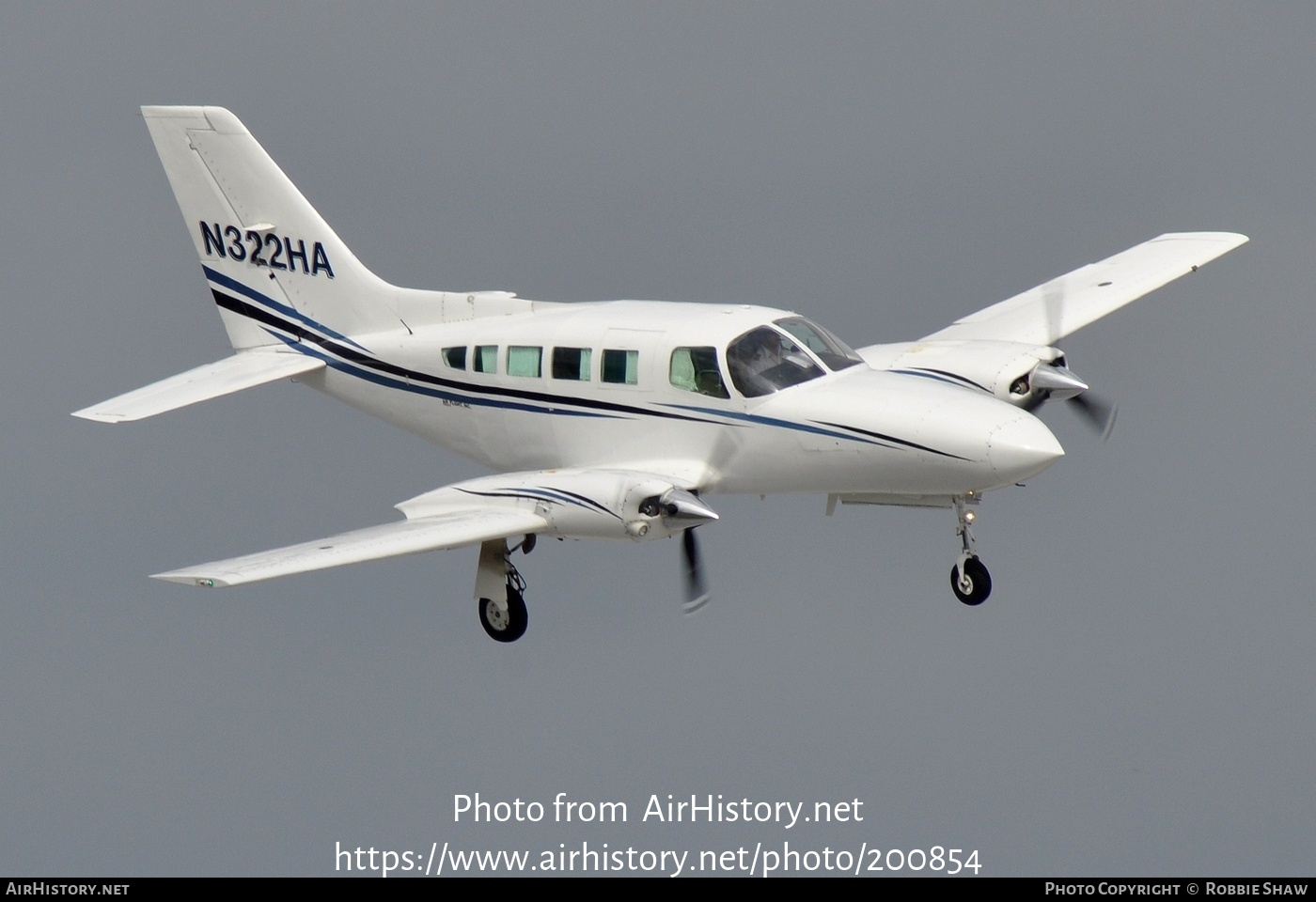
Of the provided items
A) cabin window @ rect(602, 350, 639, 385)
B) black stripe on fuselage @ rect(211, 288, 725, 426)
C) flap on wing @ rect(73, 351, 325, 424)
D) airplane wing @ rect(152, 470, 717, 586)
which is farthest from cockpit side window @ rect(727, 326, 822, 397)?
flap on wing @ rect(73, 351, 325, 424)

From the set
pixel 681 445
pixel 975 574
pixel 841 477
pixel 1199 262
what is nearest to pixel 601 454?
pixel 681 445

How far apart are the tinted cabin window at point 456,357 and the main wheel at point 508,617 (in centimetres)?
339

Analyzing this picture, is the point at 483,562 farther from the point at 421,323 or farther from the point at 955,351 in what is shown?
the point at 955,351

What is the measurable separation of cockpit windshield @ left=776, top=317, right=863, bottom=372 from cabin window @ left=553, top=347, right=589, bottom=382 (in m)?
2.75

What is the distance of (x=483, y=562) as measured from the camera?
105ft

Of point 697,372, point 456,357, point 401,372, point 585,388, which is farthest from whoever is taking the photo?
point 401,372

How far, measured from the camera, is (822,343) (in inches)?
1232

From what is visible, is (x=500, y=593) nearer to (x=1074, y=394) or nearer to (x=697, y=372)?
(x=697, y=372)

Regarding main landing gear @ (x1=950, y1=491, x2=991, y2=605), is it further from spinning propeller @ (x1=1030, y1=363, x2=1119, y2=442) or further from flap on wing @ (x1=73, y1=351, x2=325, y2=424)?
flap on wing @ (x1=73, y1=351, x2=325, y2=424)

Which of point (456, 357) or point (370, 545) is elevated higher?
point (456, 357)

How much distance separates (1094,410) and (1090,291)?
4.06m

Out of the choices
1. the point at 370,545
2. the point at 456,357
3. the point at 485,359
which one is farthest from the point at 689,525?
the point at 456,357

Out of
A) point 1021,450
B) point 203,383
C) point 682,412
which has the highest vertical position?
point 203,383

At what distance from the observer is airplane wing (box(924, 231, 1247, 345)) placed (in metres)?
35.0
